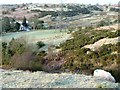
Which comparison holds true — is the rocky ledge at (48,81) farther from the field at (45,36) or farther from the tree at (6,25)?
the tree at (6,25)

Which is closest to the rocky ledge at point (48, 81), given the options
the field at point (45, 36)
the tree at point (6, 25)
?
the field at point (45, 36)

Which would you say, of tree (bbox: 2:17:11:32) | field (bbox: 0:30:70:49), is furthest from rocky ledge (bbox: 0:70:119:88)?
tree (bbox: 2:17:11:32)

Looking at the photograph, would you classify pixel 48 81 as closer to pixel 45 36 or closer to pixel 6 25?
pixel 45 36

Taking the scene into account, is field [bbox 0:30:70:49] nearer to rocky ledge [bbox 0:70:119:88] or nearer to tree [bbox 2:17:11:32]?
tree [bbox 2:17:11:32]

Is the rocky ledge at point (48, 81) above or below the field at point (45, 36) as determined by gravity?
above

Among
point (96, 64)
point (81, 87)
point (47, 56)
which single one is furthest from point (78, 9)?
point (81, 87)

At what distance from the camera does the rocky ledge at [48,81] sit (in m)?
7.31

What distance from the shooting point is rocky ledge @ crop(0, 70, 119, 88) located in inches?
288

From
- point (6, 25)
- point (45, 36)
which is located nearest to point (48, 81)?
point (45, 36)

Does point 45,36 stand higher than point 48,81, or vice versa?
point 48,81

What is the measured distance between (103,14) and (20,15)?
5.12 metres

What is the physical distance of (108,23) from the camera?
20.2 m

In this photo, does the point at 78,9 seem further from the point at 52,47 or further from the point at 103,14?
the point at 52,47

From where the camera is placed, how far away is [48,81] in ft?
25.4
